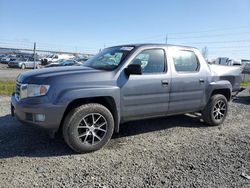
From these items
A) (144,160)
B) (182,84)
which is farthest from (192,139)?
(144,160)

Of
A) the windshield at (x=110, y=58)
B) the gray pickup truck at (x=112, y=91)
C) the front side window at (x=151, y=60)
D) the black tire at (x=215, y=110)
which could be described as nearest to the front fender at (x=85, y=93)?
the gray pickup truck at (x=112, y=91)

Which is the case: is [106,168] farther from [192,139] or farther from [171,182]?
[192,139]

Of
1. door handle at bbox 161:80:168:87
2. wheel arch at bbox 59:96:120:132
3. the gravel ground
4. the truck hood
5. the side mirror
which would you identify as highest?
the side mirror

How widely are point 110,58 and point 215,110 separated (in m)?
2.78

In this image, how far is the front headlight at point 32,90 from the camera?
12.6 ft

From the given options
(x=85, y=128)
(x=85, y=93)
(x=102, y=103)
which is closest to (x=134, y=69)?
(x=102, y=103)

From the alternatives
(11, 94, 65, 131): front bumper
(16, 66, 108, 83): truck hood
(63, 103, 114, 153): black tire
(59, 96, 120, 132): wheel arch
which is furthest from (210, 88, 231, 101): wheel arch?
(11, 94, 65, 131): front bumper

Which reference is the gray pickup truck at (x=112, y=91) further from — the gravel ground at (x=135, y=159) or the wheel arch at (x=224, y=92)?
the gravel ground at (x=135, y=159)

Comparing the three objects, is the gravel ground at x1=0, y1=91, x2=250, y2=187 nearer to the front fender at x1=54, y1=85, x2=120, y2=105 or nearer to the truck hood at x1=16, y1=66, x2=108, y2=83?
the front fender at x1=54, y1=85, x2=120, y2=105

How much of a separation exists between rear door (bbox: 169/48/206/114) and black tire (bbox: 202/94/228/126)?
342 millimetres

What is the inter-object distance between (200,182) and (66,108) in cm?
220

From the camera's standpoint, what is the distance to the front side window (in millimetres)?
4734

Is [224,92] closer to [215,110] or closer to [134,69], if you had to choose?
[215,110]

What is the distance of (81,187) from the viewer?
3.10 metres
